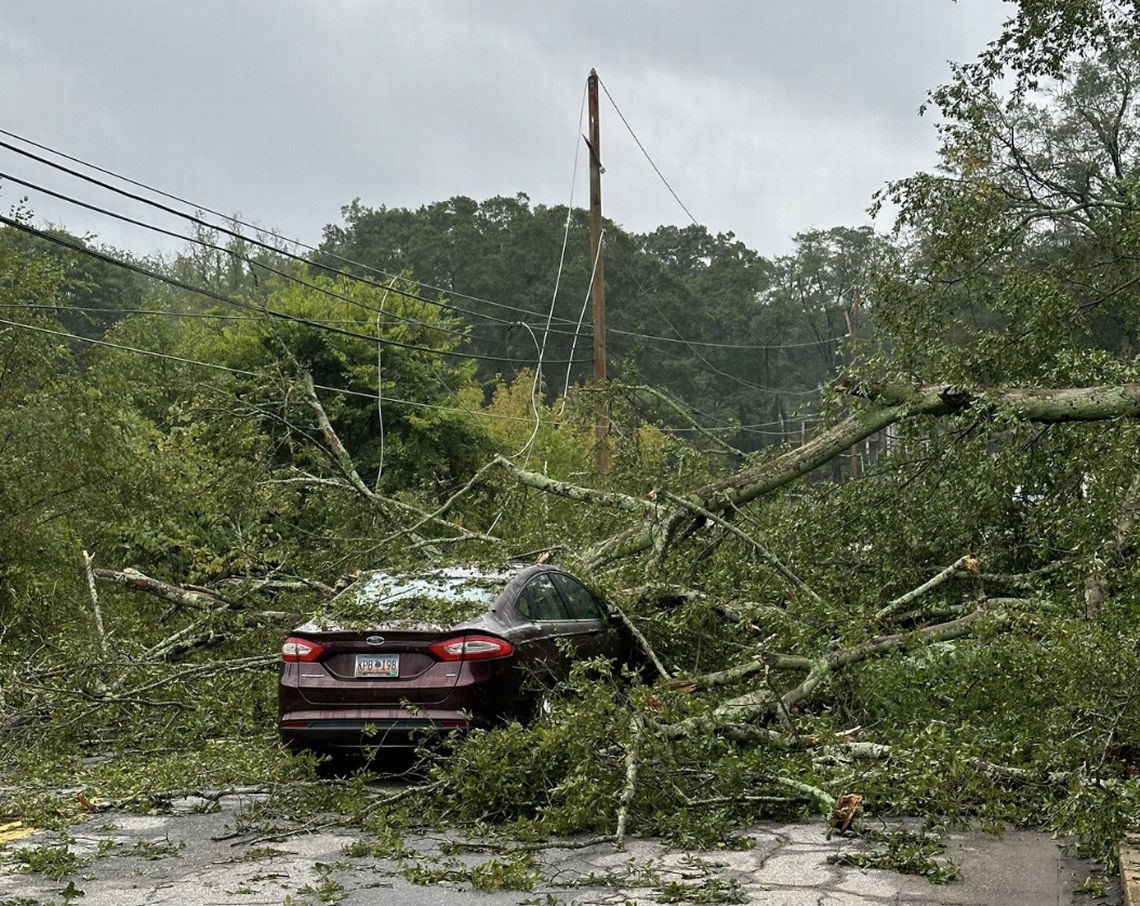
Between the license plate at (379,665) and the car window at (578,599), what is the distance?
166 centimetres

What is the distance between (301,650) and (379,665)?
57cm

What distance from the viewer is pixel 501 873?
6.00 metres

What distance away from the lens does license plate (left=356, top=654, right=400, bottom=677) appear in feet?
27.9

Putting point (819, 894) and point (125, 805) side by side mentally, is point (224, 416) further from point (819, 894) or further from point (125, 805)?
point (819, 894)

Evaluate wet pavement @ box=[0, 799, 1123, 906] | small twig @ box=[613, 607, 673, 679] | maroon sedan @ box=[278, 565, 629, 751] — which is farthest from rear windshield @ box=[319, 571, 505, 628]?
wet pavement @ box=[0, 799, 1123, 906]

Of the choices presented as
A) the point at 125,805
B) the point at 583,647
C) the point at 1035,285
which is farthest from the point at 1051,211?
the point at 125,805

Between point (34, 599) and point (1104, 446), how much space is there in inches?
436

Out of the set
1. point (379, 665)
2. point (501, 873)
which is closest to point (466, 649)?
point (379, 665)

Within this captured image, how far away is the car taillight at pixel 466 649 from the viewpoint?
8.46m

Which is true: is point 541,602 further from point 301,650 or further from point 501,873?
point 501,873

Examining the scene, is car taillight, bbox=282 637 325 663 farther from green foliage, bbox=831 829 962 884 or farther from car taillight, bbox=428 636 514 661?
green foliage, bbox=831 829 962 884

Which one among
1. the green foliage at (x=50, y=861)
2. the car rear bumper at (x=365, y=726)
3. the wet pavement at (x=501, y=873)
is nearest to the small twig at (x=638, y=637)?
the car rear bumper at (x=365, y=726)

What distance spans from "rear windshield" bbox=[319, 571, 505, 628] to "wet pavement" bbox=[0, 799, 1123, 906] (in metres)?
1.78

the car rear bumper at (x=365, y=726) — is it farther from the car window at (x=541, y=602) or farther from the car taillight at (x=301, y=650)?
the car window at (x=541, y=602)
